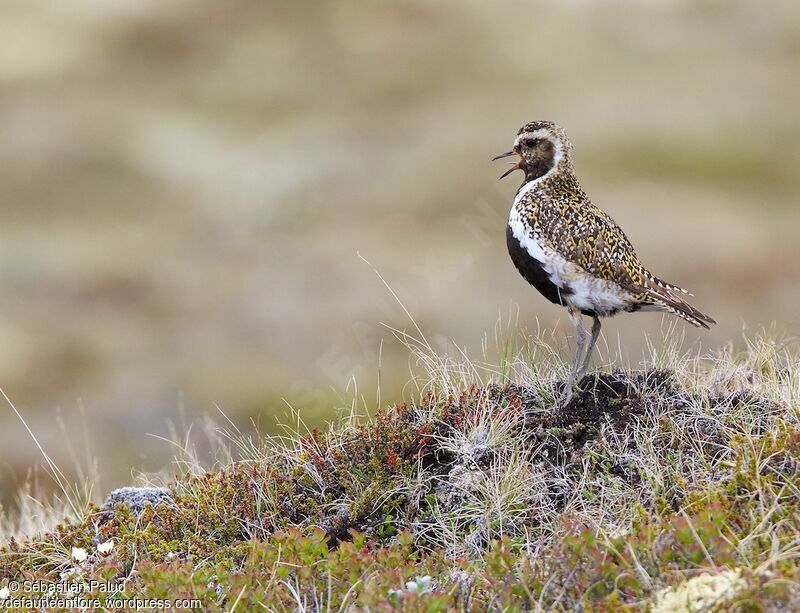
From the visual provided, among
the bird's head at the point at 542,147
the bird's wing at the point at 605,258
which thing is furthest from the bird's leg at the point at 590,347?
the bird's head at the point at 542,147

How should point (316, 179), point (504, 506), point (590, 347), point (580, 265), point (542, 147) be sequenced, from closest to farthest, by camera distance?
point (504, 506), point (580, 265), point (590, 347), point (542, 147), point (316, 179)

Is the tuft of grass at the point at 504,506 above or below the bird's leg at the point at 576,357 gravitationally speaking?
below

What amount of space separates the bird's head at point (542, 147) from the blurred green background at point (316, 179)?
8317 millimetres

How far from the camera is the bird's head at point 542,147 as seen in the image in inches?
262

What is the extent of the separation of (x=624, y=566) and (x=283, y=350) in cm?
1597

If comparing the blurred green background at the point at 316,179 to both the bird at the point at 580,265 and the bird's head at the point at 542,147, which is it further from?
the bird at the point at 580,265

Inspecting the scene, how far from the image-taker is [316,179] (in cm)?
2695

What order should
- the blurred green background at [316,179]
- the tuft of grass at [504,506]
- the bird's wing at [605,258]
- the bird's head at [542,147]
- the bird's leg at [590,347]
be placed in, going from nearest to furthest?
the tuft of grass at [504,506]
the bird's wing at [605,258]
the bird's leg at [590,347]
the bird's head at [542,147]
the blurred green background at [316,179]

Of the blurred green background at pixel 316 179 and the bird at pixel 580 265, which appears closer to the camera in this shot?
the bird at pixel 580 265

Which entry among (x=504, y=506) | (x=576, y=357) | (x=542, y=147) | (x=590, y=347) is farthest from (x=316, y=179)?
(x=504, y=506)

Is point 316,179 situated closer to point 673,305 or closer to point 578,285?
point 578,285

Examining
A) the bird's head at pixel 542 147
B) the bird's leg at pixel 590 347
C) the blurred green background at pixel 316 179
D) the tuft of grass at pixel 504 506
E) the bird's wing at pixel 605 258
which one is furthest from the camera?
the blurred green background at pixel 316 179

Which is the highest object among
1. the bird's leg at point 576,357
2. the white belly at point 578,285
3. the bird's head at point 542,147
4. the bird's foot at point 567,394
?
the bird's head at point 542,147

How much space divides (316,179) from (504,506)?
22.0 metres
